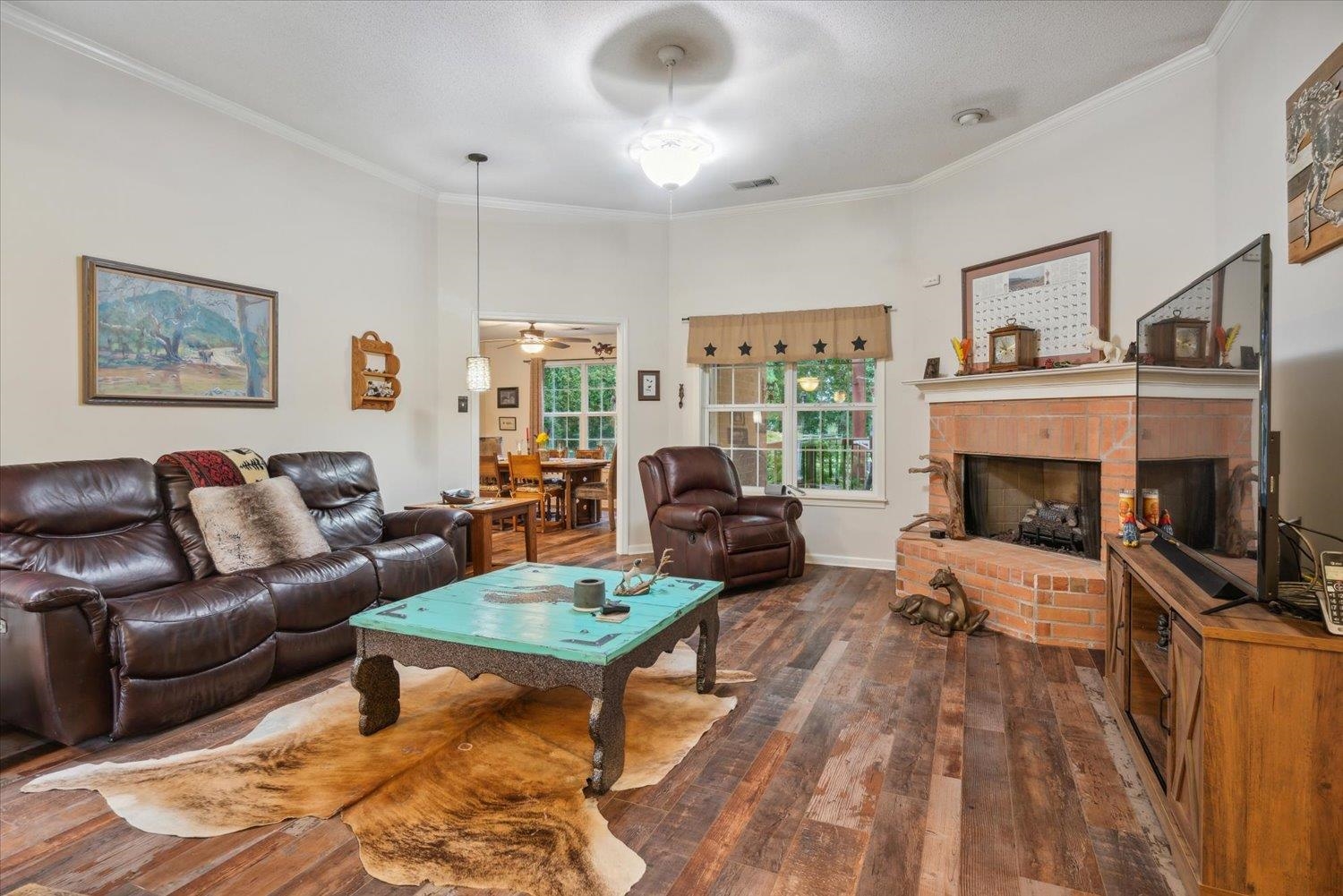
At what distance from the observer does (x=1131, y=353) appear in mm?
3529

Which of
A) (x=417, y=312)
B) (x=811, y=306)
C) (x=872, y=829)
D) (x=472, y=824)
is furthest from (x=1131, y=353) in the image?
(x=417, y=312)

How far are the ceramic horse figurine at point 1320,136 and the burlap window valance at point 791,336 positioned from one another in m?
2.86

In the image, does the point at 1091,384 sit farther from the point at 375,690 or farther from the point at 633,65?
the point at 375,690

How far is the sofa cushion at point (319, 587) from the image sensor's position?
2.86 metres

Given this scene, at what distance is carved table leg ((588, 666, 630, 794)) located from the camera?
6.50ft

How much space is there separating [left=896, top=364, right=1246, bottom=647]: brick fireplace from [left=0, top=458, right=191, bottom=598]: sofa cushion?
13.0 ft

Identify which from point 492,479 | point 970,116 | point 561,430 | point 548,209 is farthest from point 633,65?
point 561,430

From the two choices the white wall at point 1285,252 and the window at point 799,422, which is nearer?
the white wall at point 1285,252

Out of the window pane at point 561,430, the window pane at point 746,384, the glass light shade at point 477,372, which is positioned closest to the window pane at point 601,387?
the window pane at point 561,430

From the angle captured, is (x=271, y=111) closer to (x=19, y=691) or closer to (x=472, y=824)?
(x=19, y=691)

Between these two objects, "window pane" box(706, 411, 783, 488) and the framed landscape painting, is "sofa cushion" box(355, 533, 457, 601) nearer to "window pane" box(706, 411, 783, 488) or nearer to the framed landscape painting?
the framed landscape painting

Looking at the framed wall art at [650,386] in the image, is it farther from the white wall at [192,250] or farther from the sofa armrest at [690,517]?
the white wall at [192,250]

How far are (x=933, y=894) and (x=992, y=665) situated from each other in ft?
5.69

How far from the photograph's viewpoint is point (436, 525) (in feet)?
12.8
